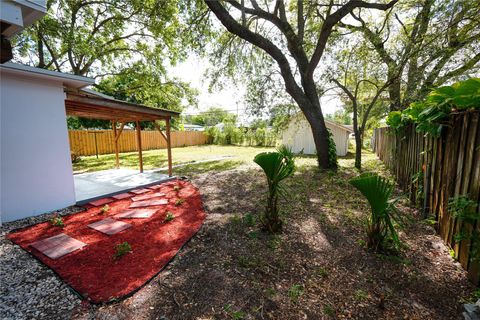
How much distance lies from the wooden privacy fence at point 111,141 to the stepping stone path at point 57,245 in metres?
11.5

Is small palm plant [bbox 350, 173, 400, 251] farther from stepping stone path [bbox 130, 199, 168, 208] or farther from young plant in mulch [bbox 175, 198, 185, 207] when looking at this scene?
stepping stone path [bbox 130, 199, 168, 208]

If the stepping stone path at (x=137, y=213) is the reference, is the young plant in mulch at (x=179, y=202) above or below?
above

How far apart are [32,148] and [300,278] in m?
4.91

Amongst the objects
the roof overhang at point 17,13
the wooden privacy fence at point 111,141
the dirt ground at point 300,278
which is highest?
the roof overhang at point 17,13

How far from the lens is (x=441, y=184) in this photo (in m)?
2.80

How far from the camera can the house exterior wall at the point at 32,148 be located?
3.58m

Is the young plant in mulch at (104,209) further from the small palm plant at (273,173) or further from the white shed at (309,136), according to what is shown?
the white shed at (309,136)

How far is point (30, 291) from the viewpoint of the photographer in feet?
6.82

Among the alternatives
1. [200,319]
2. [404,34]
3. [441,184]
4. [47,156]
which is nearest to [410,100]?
[404,34]

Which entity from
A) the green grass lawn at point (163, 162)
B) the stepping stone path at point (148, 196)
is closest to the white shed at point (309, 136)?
the green grass lawn at point (163, 162)

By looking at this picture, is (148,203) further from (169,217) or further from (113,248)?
(113,248)

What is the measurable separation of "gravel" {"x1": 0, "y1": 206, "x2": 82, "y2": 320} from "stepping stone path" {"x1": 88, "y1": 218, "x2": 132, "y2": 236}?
864 millimetres

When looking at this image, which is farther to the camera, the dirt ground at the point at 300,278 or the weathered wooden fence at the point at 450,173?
the weathered wooden fence at the point at 450,173

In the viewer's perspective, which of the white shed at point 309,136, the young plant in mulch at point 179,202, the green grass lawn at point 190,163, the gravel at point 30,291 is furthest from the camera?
the white shed at point 309,136
